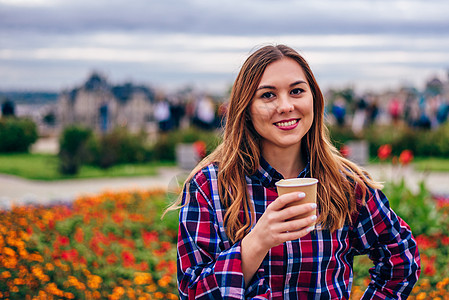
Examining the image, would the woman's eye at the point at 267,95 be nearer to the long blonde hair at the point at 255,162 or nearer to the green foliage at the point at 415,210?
the long blonde hair at the point at 255,162

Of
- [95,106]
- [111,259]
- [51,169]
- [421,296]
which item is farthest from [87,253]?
[95,106]

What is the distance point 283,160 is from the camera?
6.50ft

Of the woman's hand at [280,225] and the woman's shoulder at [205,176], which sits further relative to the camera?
the woman's shoulder at [205,176]

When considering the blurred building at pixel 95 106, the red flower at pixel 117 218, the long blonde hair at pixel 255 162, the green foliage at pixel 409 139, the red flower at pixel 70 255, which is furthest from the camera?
the blurred building at pixel 95 106

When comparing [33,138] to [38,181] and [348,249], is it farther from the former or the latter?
[348,249]

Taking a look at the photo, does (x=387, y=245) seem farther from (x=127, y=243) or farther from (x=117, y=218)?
(x=117, y=218)

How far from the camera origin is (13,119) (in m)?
16.0

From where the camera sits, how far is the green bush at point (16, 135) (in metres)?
15.1

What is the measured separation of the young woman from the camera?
67.3 inches

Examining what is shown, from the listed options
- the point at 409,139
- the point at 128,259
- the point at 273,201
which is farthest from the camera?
the point at 409,139

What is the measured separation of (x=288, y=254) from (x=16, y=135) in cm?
1482

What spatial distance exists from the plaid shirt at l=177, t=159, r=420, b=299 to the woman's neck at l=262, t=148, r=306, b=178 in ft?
0.18

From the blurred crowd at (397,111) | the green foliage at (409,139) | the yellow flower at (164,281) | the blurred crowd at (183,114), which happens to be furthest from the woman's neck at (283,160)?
the blurred crowd at (397,111)

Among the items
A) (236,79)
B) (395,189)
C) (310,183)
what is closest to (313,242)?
(310,183)
